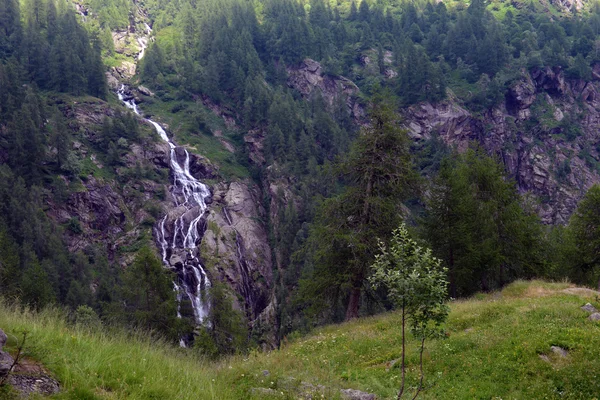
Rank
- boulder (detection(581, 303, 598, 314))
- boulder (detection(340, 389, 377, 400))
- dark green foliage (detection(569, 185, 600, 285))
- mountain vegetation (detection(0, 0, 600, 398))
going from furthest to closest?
dark green foliage (detection(569, 185, 600, 285)) → mountain vegetation (detection(0, 0, 600, 398)) → boulder (detection(581, 303, 598, 314)) → boulder (detection(340, 389, 377, 400))

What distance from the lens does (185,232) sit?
181ft

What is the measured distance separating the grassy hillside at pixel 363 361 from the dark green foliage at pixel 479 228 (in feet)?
28.0

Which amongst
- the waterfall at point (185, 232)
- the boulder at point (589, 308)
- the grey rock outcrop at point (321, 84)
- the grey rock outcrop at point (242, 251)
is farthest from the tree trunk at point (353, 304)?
the grey rock outcrop at point (321, 84)

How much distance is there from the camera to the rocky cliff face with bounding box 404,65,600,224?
83.2 m

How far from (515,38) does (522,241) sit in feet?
333

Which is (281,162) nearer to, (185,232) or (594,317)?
(185,232)

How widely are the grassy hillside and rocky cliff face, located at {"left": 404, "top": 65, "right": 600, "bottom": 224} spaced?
69.9 m

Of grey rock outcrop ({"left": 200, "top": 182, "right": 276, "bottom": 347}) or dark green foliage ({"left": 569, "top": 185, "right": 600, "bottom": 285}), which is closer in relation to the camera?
dark green foliage ({"left": 569, "top": 185, "right": 600, "bottom": 285})

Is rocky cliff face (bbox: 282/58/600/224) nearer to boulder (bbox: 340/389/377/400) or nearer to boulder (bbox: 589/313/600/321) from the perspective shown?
boulder (bbox: 589/313/600/321)

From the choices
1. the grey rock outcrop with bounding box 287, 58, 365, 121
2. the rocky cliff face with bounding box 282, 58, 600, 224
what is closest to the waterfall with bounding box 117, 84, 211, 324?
the rocky cliff face with bounding box 282, 58, 600, 224

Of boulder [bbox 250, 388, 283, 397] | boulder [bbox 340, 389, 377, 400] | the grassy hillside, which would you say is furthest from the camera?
boulder [bbox 340, 389, 377, 400]

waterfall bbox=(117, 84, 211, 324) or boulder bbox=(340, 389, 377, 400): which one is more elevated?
boulder bbox=(340, 389, 377, 400)

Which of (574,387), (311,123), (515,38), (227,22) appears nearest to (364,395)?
(574,387)

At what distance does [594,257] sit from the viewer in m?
31.9
